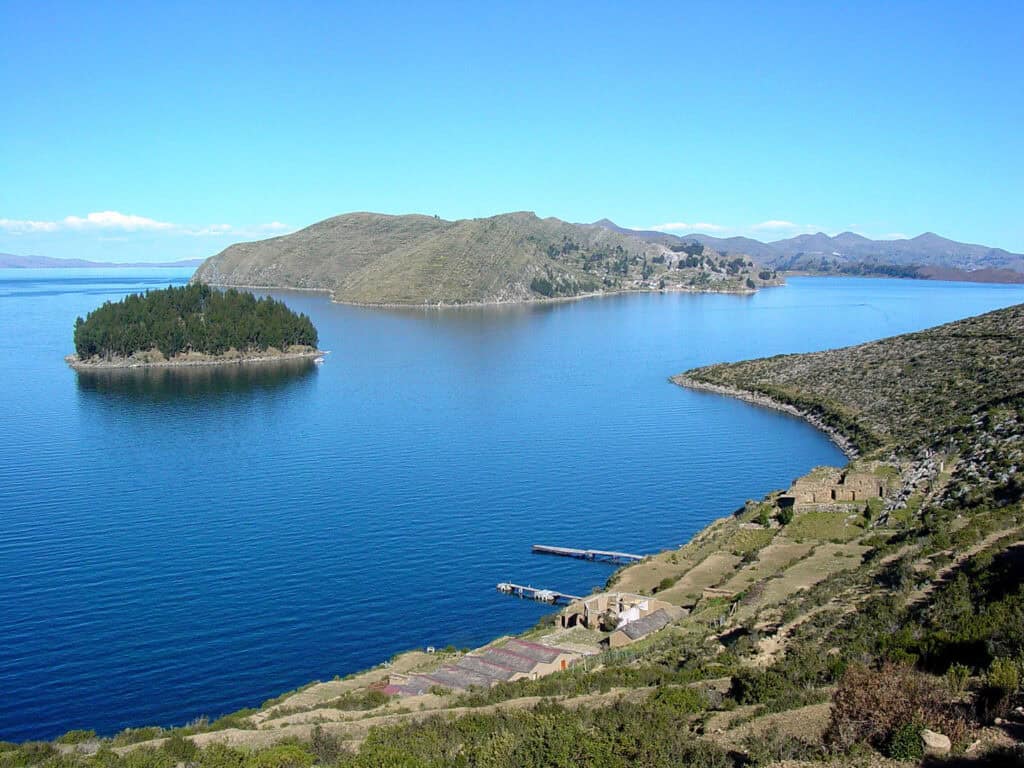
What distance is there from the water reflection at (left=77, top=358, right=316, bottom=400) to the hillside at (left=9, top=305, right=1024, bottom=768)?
70.2 metres

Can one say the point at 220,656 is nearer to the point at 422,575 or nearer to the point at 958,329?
the point at 422,575

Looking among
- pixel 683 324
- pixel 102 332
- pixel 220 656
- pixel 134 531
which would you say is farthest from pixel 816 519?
pixel 683 324

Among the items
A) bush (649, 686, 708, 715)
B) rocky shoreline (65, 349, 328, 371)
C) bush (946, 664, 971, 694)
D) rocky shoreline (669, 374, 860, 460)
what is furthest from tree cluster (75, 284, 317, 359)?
bush (946, 664, 971, 694)

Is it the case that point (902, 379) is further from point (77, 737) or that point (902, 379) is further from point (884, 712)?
point (77, 737)

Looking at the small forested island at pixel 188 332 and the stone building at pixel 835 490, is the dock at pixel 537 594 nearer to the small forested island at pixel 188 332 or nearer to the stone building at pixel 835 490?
the stone building at pixel 835 490

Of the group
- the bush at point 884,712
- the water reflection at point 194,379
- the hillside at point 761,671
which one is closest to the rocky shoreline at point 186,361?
the water reflection at point 194,379

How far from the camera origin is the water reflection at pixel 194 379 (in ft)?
336

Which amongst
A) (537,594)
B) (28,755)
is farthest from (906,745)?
(537,594)

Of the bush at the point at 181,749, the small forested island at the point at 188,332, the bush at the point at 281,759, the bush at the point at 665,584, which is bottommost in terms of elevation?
the bush at the point at 665,584

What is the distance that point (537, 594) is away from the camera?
4350 centimetres

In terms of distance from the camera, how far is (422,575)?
4509 centimetres

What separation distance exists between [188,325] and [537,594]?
101 metres

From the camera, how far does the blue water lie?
3641 cm

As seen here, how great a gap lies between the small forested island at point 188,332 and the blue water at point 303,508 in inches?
336
